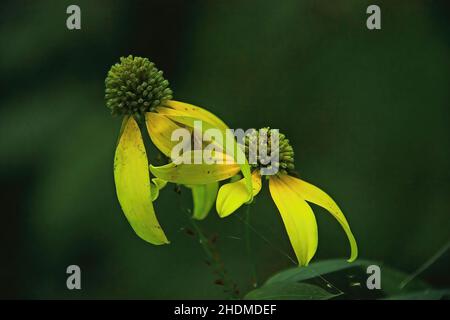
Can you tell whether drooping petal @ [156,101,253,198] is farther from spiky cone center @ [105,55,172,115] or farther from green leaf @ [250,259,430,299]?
green leaf @ [250,259,430,299]

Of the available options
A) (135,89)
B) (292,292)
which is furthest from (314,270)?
(135,89)

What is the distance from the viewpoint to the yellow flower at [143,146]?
73 centimetres

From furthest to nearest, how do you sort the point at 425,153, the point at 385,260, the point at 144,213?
the point at 425,153 → the point at 385,260 → the point at 144,213

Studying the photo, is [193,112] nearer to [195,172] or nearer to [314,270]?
[195,172]

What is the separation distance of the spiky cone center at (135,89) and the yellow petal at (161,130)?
0.02 meters

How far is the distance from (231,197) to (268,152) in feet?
0.45

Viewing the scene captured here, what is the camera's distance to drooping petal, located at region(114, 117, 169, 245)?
73 centimetres

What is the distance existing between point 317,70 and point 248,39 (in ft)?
0.52

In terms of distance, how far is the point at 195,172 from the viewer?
73 cm

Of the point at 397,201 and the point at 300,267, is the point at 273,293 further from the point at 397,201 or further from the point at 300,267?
the point at 397,201

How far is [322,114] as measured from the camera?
1406 mm

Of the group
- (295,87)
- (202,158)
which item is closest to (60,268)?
(295,87)

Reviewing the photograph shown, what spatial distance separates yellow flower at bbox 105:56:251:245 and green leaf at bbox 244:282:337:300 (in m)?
0.11

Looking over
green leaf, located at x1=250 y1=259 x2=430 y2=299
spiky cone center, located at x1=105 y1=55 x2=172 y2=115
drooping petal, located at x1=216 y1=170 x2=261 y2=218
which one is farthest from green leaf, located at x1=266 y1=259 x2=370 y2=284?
spiky cone center, located at x1=105 y1=55 x2=172 y2=115
